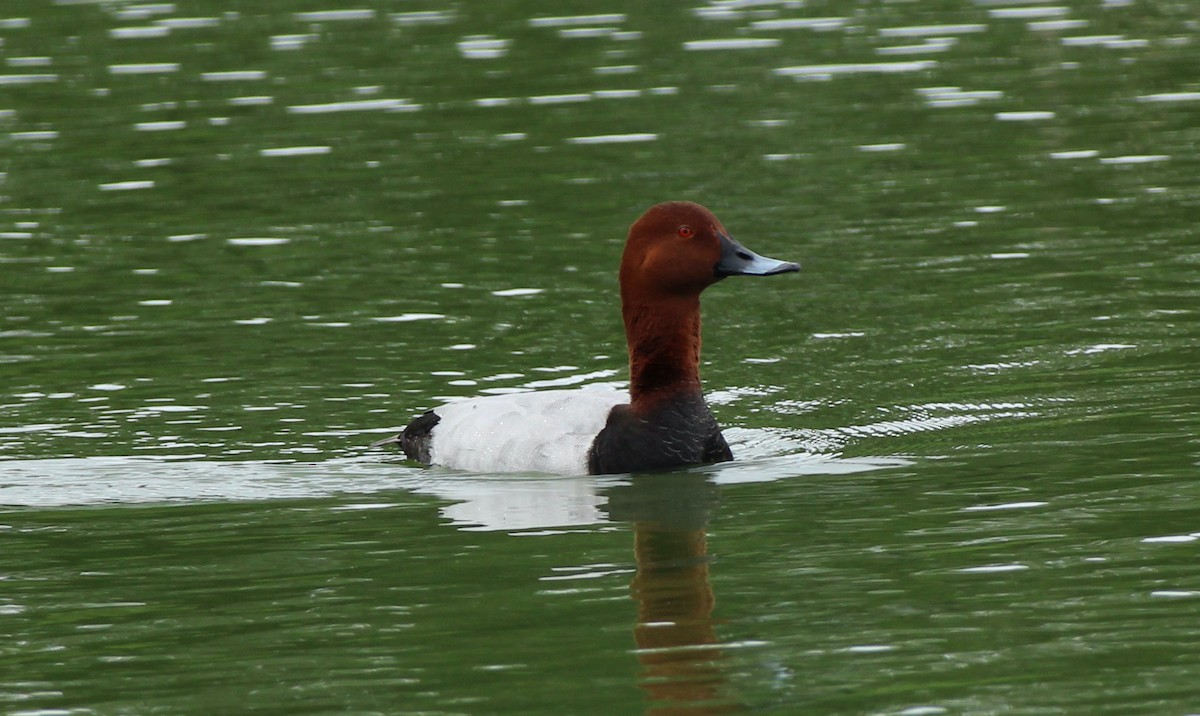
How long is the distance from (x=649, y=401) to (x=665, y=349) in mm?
309

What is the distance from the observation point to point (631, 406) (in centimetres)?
1173

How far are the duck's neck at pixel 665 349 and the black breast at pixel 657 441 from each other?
0.11m

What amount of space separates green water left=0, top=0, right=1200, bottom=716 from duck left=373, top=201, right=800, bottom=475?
7.8 inches

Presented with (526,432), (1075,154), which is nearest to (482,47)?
(1075,154)

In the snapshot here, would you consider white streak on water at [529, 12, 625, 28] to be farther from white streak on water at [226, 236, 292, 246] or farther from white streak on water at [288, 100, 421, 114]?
white streak on water at [226, 236, 292, 246]

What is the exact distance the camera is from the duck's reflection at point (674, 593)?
294 inches

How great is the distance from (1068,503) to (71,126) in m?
15.2

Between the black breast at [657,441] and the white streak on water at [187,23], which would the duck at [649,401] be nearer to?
the black breast at [657,441]

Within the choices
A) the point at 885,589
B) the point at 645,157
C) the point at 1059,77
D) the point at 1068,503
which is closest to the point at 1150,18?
the point at 1059,77

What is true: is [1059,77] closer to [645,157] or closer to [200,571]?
[645,157]

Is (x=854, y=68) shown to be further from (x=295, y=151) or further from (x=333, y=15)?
(x=333, y=15)

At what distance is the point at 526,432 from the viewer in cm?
1181

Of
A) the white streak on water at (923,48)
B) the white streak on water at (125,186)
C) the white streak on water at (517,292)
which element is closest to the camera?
the white streak on water at (517,292)

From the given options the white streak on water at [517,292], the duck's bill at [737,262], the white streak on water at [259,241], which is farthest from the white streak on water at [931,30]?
the duck's bill at [737,262]
